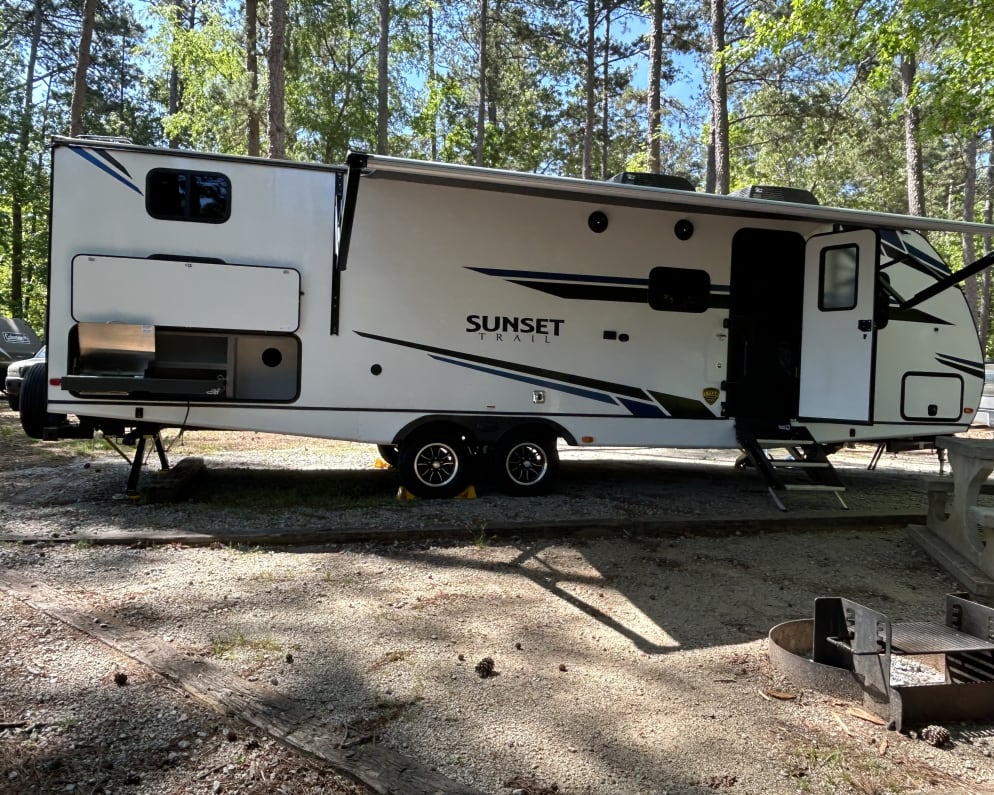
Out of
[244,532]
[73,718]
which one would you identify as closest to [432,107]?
[244,532]

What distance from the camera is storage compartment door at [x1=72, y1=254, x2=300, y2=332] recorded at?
5477 mm

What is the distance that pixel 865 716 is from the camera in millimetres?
2820

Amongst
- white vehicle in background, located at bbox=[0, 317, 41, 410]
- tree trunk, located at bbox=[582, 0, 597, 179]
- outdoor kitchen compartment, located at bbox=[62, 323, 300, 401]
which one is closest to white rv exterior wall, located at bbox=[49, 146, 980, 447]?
outdoor kitchen compartment, located at bbox=[62, 323, 300, 401]

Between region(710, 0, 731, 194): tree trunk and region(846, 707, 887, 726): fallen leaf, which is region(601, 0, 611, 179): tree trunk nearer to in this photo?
region(710, 0, 731, 194): tree trunk

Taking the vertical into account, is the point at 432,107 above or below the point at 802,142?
above

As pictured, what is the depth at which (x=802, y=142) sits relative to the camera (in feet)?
67.6

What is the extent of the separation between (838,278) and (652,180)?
2031mm

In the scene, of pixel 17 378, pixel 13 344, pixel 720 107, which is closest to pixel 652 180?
pixel 17 378

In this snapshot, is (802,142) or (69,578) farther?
(802,142)

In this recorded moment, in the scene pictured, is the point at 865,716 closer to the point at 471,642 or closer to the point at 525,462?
the point at 471,642

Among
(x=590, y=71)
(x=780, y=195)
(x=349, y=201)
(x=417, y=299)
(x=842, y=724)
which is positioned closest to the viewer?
(x=842, y=724)

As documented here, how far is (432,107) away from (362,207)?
773 inches

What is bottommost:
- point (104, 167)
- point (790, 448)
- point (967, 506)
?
point (967, 506)

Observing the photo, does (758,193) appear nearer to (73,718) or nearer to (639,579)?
(639,579)
